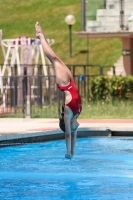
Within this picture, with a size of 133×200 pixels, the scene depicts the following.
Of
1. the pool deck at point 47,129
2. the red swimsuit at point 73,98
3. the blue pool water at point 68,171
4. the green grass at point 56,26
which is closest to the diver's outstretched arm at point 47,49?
the red swimsuit at point 73,98

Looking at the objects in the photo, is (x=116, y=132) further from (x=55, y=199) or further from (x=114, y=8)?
(x=114, y=8)

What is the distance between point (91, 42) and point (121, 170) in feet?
108

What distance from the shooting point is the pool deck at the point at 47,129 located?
53.4 ft

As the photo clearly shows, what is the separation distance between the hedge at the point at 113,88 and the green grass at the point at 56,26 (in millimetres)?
13730

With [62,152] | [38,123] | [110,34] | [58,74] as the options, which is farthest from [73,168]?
[110,34]

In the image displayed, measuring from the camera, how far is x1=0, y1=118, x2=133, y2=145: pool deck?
640 inches

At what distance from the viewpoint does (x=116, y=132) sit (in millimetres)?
18031

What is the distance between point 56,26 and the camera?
49438mm

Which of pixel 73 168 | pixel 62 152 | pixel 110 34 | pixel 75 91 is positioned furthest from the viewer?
pixel 110 34

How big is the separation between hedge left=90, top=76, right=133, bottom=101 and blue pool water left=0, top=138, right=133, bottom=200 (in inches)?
387

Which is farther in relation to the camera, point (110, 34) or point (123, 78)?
point (110, 34)

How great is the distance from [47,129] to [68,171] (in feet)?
18.9

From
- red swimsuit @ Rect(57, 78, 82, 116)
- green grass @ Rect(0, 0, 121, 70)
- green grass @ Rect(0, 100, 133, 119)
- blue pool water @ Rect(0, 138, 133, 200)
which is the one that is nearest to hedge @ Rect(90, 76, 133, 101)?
green grass @ Rect(0, 100, 133, 119)

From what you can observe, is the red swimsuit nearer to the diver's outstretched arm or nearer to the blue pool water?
the diver's outstretched arm
